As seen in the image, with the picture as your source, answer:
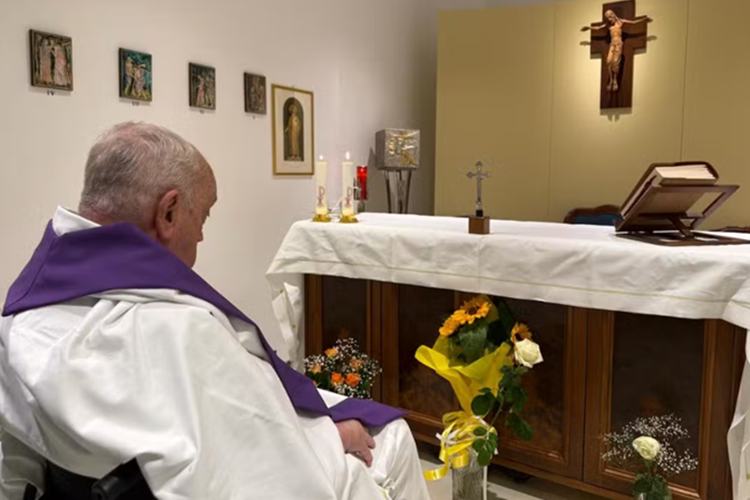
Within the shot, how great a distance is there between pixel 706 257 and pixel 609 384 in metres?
0.52

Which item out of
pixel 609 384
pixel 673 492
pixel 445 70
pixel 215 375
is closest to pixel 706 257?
pixel 609 384

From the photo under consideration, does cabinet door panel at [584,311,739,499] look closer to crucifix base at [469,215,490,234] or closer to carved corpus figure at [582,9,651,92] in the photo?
crucifix base at [469,215,490,234]

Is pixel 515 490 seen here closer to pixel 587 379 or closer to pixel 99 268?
pixel 587 379

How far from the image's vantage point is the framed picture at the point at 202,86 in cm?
318

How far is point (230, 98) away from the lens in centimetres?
345

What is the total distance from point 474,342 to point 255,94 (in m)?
2.16

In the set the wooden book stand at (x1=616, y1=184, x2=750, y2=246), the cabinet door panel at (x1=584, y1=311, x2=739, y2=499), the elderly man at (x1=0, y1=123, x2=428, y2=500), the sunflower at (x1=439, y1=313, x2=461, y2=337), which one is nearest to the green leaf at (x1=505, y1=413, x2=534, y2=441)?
the cabinet door panel at (x1=584, y1=311, x2=739, y2=499)

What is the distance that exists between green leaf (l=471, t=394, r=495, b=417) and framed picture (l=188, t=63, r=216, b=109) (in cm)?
208

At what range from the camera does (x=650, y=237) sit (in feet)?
6.93

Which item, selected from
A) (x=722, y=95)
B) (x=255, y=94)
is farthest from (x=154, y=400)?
(x=722, y=95)

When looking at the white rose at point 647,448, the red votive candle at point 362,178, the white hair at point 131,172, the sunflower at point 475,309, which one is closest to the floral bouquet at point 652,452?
the white rose at point 647,448

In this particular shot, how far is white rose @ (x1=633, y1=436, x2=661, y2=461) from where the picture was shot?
1.78 m

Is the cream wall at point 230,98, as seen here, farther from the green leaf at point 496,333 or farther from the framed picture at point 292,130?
the green leaf at point 496,333

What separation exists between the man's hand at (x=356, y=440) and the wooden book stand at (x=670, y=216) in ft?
3.73
